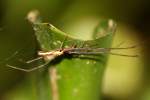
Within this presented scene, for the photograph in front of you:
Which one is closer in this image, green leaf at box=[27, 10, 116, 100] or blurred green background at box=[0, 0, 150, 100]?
green leaf at box=[27, 10, 116, 100]

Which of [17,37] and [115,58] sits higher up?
[17,37]

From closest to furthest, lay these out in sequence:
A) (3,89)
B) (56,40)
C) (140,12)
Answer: (56,40) → (3,89) → (140,12)

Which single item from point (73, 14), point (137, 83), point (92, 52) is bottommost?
point (137, 83)

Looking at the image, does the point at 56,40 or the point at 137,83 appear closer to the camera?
the point at 56,40

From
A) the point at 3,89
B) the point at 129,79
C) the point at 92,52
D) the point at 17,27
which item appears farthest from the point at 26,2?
the point at 92,52

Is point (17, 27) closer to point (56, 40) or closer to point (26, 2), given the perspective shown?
point (26, 2)

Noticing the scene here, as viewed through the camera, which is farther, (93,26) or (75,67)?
(93,26)

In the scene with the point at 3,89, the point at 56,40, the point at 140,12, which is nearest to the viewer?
the point at 56,40

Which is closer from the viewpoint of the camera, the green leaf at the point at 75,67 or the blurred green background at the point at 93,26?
the green leaf at the point at 75,67
